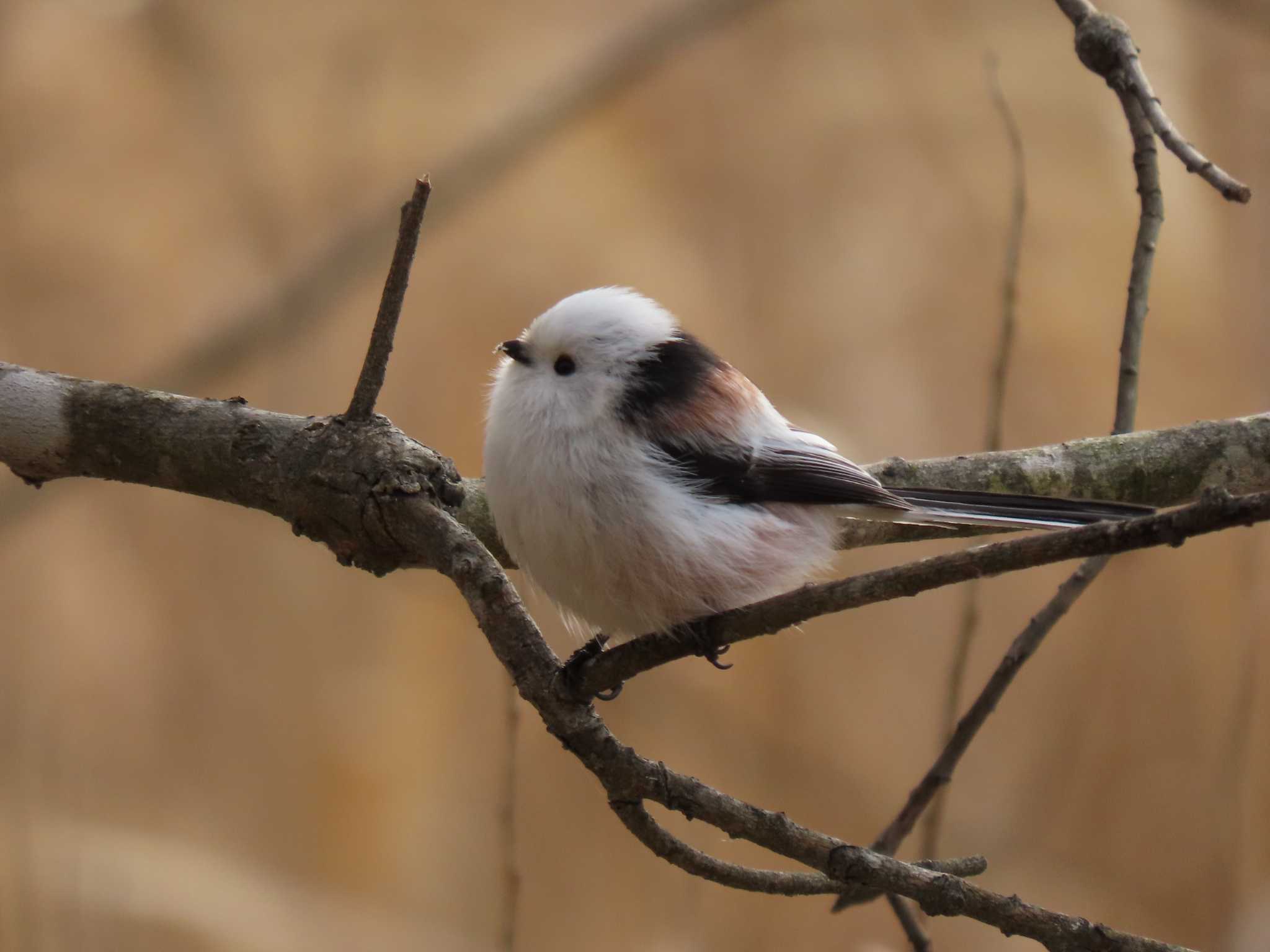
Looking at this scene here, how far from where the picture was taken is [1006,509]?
1.26 metres

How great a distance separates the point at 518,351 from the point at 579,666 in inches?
17.8

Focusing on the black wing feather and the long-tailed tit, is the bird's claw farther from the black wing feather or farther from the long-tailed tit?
the black wing feather

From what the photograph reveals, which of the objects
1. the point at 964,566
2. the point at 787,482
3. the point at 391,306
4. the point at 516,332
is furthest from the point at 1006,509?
the point at 516,332

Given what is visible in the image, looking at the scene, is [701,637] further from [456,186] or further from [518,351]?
[456,186]

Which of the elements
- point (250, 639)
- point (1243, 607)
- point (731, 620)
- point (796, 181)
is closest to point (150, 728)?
point (250, 639)

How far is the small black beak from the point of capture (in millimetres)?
1351

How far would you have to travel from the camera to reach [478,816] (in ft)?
8.86

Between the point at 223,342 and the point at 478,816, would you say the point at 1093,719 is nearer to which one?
the point at 478,816

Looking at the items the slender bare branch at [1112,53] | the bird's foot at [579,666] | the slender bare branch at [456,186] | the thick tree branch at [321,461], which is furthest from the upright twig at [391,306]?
the slender bare branch at [456,186]

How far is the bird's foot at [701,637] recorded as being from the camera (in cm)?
116

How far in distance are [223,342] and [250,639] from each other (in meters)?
0.74

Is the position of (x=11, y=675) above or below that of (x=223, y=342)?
below

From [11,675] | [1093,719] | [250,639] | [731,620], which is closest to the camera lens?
[731,620]

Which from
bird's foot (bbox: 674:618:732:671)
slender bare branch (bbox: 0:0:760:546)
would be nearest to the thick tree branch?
bird's foot (bbox: 674:618:732:671)
